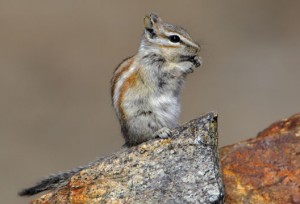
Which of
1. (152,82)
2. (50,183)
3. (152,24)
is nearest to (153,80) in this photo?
(152,82)

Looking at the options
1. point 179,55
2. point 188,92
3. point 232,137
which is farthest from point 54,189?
point 188,92

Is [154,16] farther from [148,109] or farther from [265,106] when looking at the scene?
[265,106]

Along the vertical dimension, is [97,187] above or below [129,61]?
below

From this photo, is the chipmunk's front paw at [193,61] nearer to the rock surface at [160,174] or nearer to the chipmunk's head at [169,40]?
the chipmunk's head at [169,40]

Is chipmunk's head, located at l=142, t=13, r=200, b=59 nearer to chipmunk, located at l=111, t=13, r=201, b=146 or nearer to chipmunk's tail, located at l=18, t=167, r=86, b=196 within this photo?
chipmunk, located at l=111, t=13, r=201, b=146

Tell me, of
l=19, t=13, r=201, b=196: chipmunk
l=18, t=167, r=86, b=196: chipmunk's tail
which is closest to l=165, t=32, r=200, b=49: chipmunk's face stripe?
l=19, t=13, r=201, b=196: chipmunk

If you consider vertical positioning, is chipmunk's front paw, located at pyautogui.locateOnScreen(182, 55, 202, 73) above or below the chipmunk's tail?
above

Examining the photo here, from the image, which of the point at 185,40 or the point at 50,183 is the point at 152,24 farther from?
the point at 50,183
